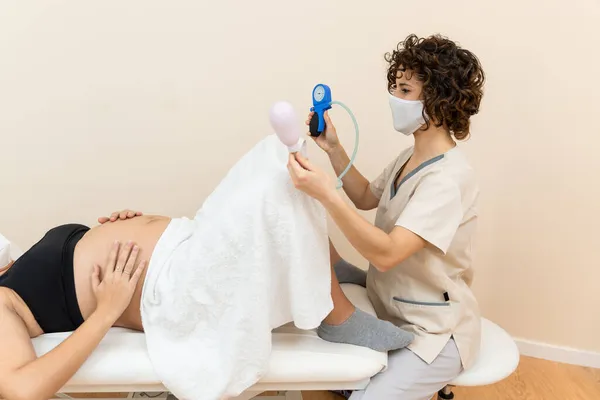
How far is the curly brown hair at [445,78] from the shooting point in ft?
3.92

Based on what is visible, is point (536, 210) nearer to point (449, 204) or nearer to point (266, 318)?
point (449, 204)

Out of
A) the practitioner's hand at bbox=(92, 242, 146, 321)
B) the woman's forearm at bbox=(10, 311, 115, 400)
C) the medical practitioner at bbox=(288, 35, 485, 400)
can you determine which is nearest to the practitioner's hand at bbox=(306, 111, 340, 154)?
the medical practitioner at bbox=(288, 35, 485, 400)

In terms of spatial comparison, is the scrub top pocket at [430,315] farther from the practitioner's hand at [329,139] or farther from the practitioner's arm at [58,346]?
the practitioner's arm at [58,346]

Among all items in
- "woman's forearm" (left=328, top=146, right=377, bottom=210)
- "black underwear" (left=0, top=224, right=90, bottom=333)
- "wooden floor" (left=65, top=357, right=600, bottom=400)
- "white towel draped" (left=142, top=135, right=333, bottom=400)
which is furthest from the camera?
"wooden floor" (left=65, top=357, right=600, bottom=400)

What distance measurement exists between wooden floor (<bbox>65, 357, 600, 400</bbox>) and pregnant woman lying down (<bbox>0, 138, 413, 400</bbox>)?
2.20 ft

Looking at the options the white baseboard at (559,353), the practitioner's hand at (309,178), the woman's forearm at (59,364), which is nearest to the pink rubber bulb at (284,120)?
the practitioner's hand at (309,178)

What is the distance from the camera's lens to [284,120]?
1.01 metres

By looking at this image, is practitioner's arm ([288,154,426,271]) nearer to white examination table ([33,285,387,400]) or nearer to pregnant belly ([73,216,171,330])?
white examination table ([33,285,387,400])

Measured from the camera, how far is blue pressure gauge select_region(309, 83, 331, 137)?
127 centimetres

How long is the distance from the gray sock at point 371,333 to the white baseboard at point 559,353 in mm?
1023

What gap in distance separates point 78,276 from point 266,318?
501 millimetres

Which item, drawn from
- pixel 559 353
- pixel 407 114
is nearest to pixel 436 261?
pixel 407 114

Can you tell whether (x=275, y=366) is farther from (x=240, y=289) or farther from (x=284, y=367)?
(x=240, y=289)

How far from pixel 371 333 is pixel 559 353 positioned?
1165mm
